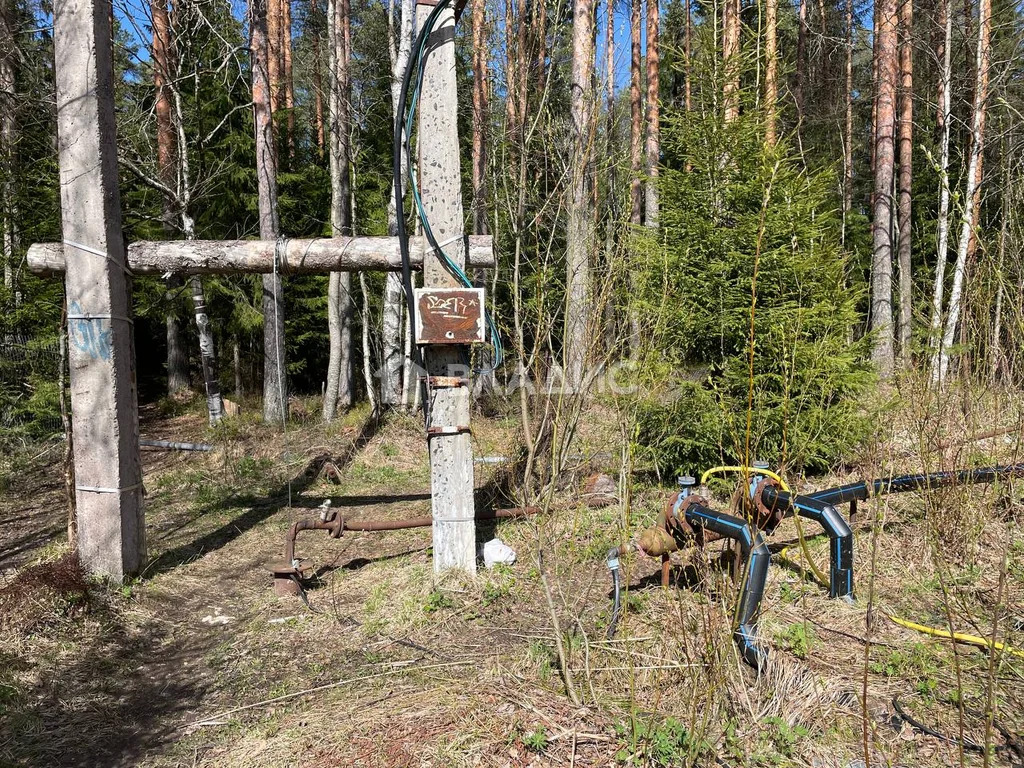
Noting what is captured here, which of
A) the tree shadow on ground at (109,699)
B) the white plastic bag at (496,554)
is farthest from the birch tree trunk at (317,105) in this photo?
the tree shadow on ground at (109,699)

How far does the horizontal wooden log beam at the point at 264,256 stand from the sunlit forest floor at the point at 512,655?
186cm

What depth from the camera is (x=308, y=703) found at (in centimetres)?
322

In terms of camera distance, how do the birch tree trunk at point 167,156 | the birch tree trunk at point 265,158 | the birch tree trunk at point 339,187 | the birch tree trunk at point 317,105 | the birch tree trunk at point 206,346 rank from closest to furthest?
the birch tree trunk at point 167,156 < the birch tree trunk at point 265,158 < the birch tree trunk at point 206,346 < the birch tree trunk at point 339,187 < the birch tree trunk at point 317,105

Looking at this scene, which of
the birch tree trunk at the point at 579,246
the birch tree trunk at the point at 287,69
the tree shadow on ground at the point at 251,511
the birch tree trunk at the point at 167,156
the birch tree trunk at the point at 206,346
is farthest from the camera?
the birch tree trunk at the point at 287,69

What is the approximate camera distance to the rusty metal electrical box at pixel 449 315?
4.36 metres

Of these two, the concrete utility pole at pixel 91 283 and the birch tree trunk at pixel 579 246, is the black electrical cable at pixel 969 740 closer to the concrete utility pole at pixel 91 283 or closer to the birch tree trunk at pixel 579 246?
the birch tree trunk at pixel 579 246

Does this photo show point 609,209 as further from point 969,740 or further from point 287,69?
point 287,69

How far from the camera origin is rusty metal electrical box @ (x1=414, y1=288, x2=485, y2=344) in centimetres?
436

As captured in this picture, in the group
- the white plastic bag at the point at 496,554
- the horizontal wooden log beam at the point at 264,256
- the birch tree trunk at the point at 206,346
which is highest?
the horizontal wooden log beam at the point at 264,256

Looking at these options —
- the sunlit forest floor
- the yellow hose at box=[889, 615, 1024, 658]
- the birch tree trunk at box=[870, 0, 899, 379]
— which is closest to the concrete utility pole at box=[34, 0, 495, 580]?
the sunlit forest floor

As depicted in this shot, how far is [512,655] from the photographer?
3455 mm

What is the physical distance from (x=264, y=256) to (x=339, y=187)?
7.19 meters

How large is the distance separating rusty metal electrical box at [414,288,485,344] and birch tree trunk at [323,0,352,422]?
7.45 metres

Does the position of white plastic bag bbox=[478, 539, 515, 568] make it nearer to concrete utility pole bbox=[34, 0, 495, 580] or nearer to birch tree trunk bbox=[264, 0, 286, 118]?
concrete utility pole bbox=[34, 0, 495, 580]
